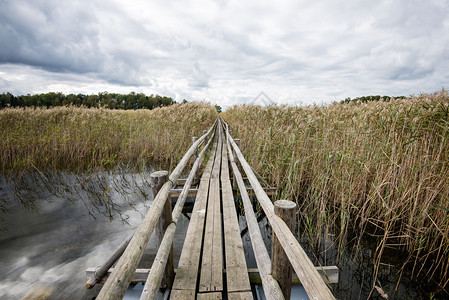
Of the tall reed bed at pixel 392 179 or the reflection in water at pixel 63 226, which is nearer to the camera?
the tall reed bed at pixel 392 179

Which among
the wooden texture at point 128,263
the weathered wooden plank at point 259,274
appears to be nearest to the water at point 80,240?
the weathered wooden plank at point 259,274

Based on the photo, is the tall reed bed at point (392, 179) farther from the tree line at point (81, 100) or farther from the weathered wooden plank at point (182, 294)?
the tree line at point (81, 100)

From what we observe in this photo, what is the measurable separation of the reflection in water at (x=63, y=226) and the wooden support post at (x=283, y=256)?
260 centimetres

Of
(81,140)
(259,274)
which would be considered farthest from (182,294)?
(81,140)

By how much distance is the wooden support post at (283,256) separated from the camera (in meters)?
1.61

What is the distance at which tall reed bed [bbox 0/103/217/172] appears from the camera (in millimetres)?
8008

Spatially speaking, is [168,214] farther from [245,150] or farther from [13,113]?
[13,113]

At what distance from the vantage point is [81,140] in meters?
8.72

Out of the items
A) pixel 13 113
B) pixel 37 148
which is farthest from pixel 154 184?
pixel 13 113

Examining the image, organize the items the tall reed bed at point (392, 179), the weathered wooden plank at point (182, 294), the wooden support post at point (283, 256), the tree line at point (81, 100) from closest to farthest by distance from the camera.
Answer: the wooden support post at point (283, 256)
the weathered wooden plank at point (182, 294)
the tall reed bed at point (392, 179)
the tree line at point (81, 100)

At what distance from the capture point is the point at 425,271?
124 inches

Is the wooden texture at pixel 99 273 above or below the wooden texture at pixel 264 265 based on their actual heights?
below

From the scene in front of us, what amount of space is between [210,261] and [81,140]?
842 cm

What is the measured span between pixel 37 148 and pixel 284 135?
875cm
